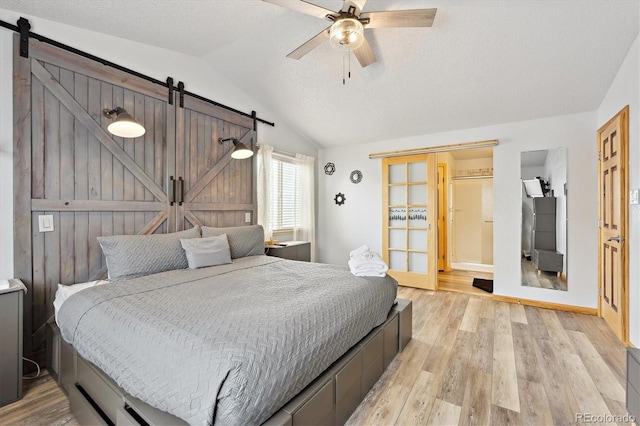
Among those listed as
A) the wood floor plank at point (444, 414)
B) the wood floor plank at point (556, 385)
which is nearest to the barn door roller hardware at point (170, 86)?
the wood floor plank at point (444, 414)

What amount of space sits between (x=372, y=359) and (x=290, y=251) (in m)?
2.24

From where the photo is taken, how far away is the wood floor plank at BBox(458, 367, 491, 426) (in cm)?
165

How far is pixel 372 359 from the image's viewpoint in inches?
75.8

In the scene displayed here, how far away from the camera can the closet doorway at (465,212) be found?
5.41 metres

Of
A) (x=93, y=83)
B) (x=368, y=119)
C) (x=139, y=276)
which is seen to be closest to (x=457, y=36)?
(x=368, y=119)

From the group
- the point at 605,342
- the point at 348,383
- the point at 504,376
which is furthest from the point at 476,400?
the point at 605,342

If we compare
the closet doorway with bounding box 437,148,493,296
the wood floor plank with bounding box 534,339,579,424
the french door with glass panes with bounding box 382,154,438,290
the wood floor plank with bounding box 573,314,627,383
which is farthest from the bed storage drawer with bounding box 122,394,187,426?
the closet doorway with bounding box 437,148,493,296

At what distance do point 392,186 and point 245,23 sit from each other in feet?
10.2

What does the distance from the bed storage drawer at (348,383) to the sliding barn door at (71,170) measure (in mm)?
2344

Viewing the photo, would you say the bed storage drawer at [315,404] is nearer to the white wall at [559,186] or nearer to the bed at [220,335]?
the bed at [220,335]

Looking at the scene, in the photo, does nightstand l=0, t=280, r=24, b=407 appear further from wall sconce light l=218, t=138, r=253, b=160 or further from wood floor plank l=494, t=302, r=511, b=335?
wood floor plank l=494, t=302, r=511, b=335

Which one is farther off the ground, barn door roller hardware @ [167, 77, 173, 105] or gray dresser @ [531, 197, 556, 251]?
barn door roller hardware @ [167, 77, 173, 105]

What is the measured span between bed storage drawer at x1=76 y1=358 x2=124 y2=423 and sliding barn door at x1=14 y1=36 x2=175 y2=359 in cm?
99

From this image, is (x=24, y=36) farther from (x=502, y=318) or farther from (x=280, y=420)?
(x=502, y=318)
